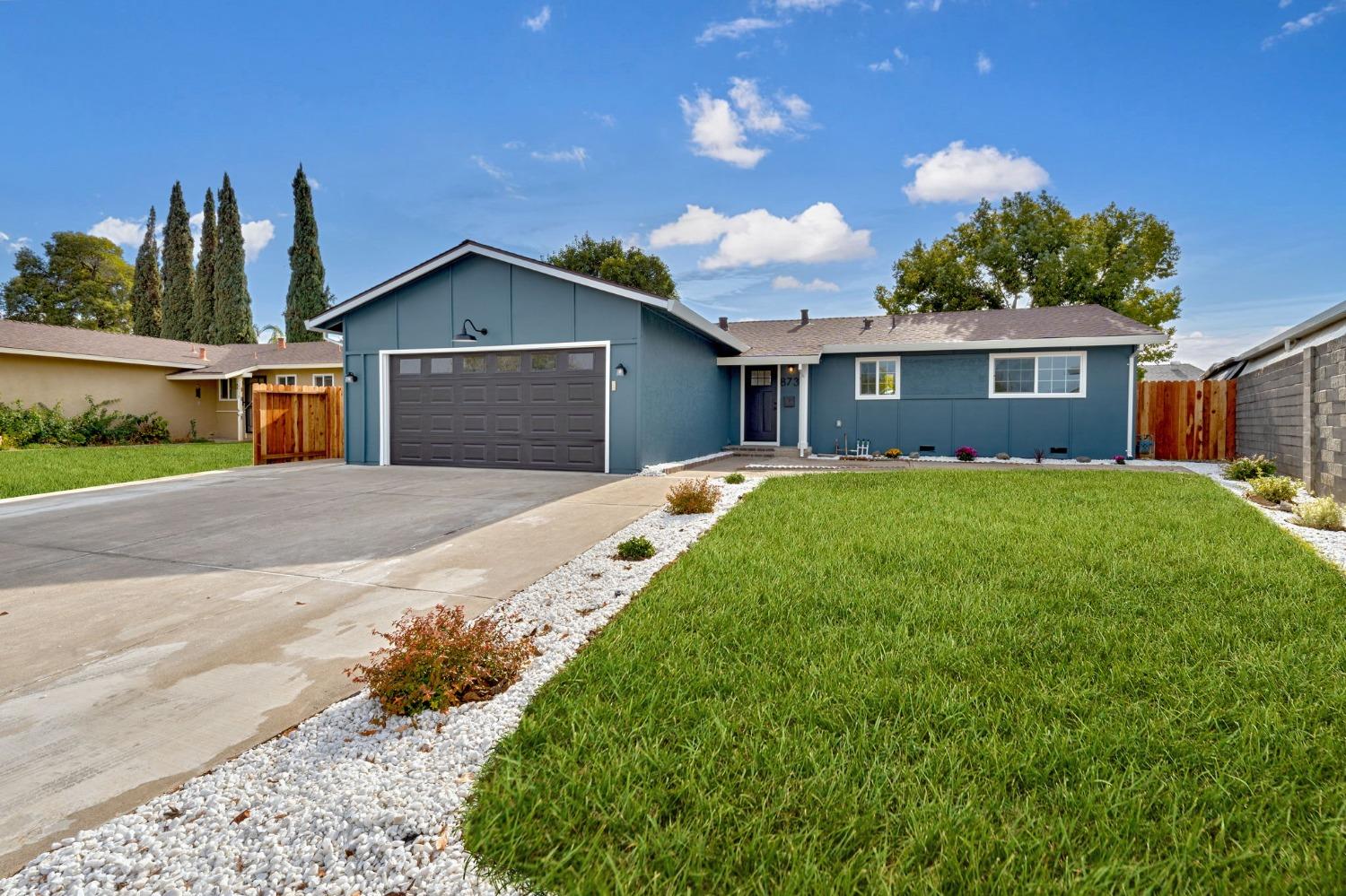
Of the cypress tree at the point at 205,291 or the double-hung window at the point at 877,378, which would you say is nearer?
the double-hung window at the point at 877,378

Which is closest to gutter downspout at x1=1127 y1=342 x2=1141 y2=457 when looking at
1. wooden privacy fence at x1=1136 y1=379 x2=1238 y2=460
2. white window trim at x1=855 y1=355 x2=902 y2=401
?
wooden privacy fence at x1=1136 y1=379 x2=1238 y2=460

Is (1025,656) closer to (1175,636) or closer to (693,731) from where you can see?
(1175,636)

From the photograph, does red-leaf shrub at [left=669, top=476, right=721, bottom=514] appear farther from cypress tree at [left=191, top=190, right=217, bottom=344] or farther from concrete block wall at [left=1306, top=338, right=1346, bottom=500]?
cypress tree at [left=191, top=190, right=217, bottom=344]

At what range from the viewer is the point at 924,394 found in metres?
14.4

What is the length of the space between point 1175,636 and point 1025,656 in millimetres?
886

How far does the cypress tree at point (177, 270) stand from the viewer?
3350 centimetres

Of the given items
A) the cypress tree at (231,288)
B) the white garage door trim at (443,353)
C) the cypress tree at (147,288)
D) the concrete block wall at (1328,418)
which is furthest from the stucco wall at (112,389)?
the concrete block wall at (1328,418)

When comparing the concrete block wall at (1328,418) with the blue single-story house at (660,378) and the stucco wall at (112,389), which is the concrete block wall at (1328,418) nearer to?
the blue single-story house at (660,378)

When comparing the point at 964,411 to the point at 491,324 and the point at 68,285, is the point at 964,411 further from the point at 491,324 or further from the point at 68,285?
the point at 68,285

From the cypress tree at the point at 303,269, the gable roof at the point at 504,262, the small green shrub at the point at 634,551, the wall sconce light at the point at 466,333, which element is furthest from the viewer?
the cypress tree at the point at 303,269

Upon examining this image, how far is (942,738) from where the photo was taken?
221 centimetres

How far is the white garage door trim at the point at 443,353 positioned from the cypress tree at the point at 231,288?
87.3 ft

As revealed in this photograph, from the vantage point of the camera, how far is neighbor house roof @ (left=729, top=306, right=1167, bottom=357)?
13164 millimetres

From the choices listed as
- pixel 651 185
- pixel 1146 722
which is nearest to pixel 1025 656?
pixel 1146 722
